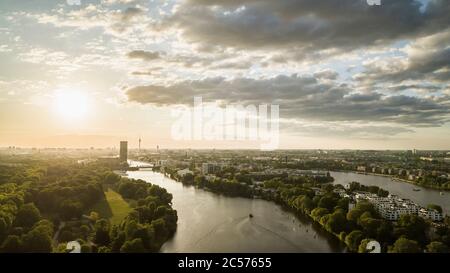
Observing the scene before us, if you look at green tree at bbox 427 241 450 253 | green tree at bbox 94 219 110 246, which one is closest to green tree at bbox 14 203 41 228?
green tree at bbox 94 219 110 246

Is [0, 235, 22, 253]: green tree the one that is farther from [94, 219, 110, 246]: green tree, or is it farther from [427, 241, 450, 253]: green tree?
[427, 241, 450, 253]: green tree

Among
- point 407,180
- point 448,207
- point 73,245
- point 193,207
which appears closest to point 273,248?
point 193,207

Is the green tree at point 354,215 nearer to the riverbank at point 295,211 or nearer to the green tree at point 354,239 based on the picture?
the riverbank at point 295,211

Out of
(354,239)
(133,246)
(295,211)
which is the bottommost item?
(295,211)

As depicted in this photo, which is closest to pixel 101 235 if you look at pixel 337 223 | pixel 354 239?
pixel 354 239

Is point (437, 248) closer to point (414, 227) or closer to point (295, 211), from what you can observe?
point (414, 227)
